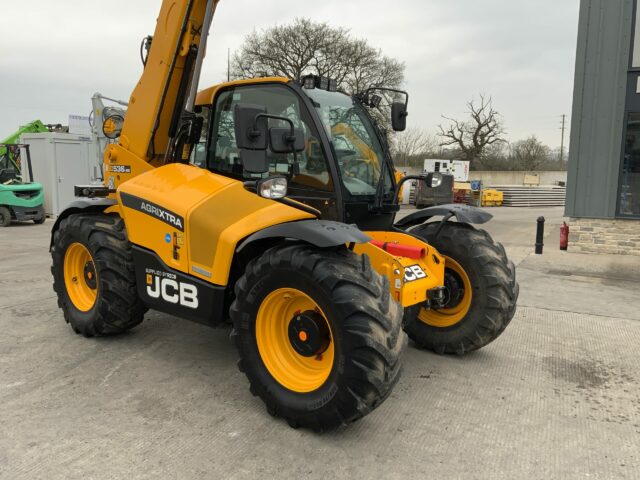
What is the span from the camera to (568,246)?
10.9 metres

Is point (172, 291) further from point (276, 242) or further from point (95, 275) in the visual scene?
point (95, 275)

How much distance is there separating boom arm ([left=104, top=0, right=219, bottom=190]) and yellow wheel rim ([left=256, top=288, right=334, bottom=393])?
2.00m

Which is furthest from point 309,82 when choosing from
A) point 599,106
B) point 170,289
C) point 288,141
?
point 599,106

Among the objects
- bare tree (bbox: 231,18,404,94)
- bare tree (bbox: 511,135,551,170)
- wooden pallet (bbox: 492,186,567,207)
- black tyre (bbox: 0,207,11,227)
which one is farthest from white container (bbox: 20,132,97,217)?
bare tree (bbox: 511,135,551,170)

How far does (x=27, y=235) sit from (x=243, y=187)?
1085cm

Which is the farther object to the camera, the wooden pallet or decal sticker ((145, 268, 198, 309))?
the wooden pallet

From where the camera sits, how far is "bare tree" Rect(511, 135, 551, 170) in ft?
173

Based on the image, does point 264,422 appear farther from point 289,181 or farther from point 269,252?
point 289,181

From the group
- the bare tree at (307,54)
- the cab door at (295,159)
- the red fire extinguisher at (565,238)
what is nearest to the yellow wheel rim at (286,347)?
the cab door at (295,159)

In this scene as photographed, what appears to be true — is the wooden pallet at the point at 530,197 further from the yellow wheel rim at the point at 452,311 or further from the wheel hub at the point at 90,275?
the wheel hub at the point at 90,275

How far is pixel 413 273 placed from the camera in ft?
12.7

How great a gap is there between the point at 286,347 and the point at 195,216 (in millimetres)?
1113

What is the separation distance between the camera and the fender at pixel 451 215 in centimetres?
449

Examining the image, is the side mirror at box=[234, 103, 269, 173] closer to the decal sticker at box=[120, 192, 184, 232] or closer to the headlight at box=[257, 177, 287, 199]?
the headlight at box=[257, 177, 287, 199]
